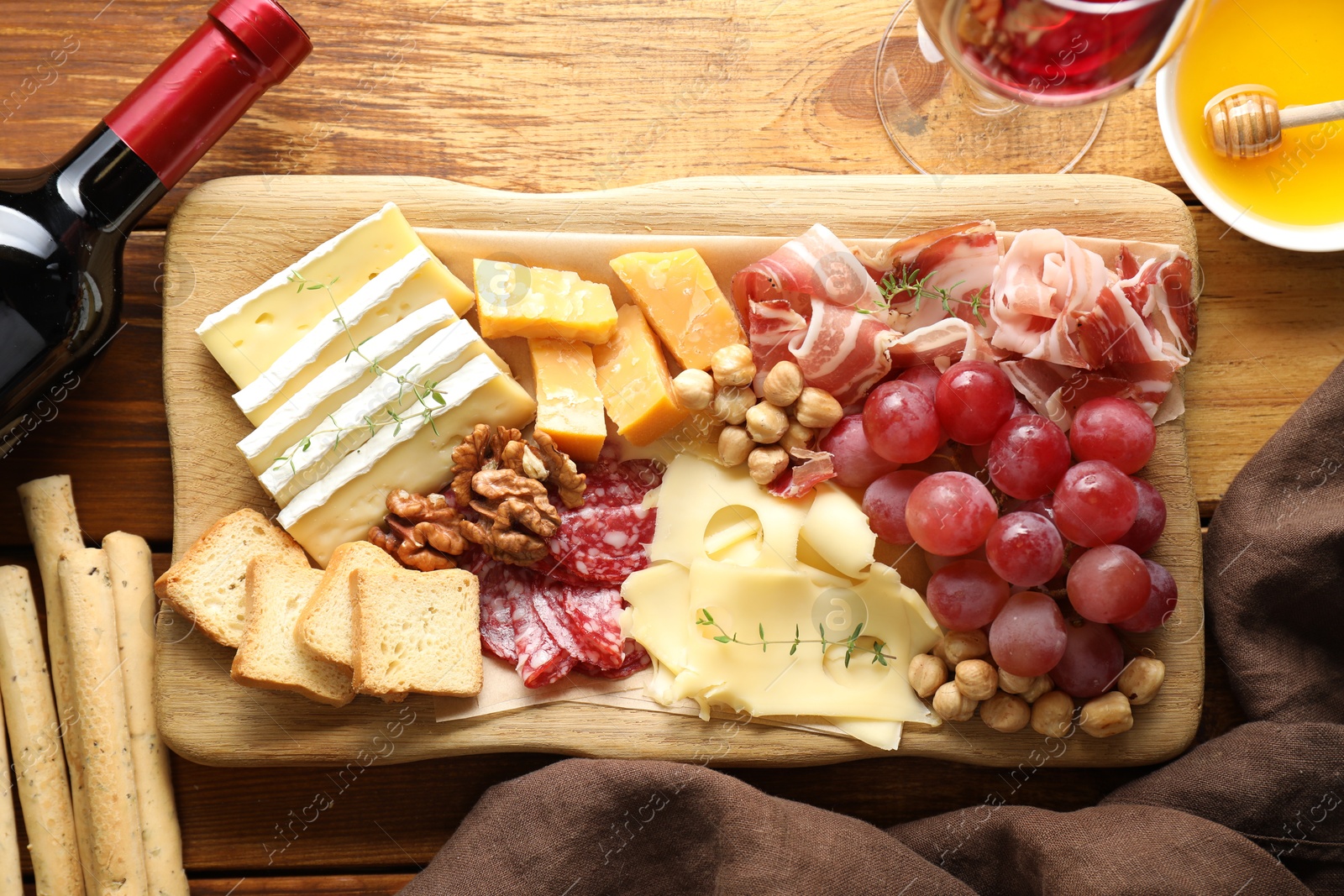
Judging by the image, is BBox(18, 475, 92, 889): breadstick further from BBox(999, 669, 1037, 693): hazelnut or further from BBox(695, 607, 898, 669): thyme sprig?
BBox(999, 669, 1037, 693): hazelnut

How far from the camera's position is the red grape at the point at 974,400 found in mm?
1221

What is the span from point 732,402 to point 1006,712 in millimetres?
588

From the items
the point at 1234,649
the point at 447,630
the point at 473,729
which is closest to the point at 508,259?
the point at 447,630

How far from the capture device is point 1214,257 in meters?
1.41

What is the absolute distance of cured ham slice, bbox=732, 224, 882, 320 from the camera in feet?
4.19

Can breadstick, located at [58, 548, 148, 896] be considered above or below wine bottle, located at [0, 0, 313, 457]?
below

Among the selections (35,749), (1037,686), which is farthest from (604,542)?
(35,749)

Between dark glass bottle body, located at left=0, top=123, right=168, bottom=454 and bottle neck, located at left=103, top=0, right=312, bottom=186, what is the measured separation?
0.04 metres

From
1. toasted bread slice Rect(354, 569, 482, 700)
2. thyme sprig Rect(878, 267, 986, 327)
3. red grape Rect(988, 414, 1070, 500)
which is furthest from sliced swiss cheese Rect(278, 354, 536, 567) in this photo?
red grape Rect(988, 414, 1070, 500)

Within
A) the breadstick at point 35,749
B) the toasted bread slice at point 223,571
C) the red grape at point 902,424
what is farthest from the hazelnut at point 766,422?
the breadstick at point 35,749

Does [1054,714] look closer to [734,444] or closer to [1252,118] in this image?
[734,444]

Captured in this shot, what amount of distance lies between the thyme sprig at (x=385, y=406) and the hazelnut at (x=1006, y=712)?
0.89 meters

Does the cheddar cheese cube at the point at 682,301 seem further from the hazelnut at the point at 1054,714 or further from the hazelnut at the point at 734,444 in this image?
the hazelnut at the point at 1054,714

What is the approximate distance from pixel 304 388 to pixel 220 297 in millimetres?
218
